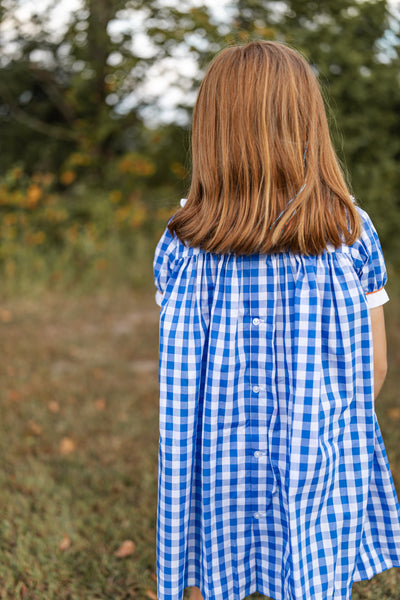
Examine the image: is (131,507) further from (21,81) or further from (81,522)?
(21,81)

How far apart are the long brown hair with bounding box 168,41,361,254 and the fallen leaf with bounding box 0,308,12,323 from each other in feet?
12.1

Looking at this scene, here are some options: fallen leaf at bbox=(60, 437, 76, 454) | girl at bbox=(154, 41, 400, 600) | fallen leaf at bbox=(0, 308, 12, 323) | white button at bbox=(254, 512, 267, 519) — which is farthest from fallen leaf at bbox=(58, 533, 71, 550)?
fallen leaf at bbox=(0, 308, 12, 323)

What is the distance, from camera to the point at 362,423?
149 centimetres

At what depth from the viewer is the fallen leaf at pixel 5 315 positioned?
4.81 meters

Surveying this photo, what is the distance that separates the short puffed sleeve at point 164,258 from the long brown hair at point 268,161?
0.08 metres

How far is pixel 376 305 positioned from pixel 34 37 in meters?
5.79

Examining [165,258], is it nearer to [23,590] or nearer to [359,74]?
[23,590]

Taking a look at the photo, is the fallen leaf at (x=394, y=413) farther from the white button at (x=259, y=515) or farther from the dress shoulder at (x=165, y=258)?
the dress shoulder at (x=165, y=258)

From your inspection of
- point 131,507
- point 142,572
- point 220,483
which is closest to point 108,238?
point 131,507

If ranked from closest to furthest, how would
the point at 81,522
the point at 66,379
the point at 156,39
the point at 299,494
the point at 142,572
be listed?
the point at 299,494, the point at 142,572, the point at 81,522, the point at 66,379, the point at 156,39

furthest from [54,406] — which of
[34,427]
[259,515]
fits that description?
[259,515]

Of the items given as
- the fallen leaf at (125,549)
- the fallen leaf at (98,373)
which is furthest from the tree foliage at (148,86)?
the fallen leaf at (125,549)

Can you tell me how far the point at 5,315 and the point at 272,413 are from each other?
387 cm

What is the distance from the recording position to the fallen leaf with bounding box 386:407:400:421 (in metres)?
3.18
